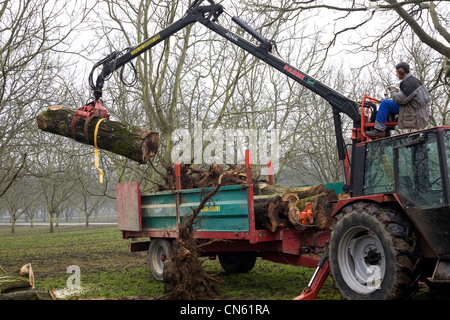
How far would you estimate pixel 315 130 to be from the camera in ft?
62.5

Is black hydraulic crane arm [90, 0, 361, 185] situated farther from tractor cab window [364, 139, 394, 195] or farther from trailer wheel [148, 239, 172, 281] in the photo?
trailer wheel [148, 239, 172, 281]

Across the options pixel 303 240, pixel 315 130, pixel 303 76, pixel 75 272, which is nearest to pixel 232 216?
pixel 303 240

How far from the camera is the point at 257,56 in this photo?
7594 mm

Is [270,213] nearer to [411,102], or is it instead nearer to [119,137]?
[411,102]

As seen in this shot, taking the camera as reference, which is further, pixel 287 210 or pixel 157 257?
pixel 157 257

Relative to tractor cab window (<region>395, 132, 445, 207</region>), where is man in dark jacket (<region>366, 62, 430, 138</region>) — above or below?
above

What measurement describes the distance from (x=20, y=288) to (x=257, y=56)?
5.01 metres

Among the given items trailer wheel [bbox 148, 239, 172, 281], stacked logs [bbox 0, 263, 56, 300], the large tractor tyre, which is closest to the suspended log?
the large tractor tyre

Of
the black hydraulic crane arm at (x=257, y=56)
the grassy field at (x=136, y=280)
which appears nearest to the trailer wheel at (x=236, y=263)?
the grassy field at (x=136, y=280)

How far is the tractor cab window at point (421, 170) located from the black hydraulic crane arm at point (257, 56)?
151 cm

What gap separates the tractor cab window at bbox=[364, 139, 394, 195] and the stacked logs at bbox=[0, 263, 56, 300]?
13.1 ft

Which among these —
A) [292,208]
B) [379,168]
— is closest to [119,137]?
[292,208]

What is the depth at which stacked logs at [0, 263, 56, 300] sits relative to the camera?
5070 mm

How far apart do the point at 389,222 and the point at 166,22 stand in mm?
9448
